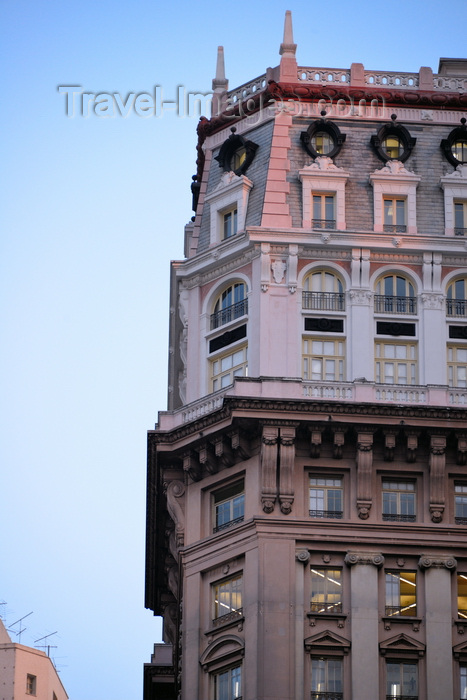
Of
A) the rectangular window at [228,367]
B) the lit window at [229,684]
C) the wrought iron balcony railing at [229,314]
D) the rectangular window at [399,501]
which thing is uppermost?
the wrought iron balcony railing at [229,314]

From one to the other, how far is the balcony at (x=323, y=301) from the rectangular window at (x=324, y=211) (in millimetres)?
3535

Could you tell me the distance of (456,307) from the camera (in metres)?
96.5

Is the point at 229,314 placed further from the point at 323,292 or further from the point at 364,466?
the point at 364,466

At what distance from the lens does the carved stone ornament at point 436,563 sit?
8988cm

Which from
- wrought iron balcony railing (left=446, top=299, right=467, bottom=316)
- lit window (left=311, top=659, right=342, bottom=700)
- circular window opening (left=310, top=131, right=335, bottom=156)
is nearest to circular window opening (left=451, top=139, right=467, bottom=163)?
circular window opening (left=310, top=131, right=335, bottom=156)

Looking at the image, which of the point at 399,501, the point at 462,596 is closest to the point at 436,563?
the point at 462,596

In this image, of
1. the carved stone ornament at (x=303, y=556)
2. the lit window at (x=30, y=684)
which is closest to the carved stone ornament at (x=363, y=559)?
the carved stone ornament at (x=303, y=556)

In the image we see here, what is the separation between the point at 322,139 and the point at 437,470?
18.3 metres

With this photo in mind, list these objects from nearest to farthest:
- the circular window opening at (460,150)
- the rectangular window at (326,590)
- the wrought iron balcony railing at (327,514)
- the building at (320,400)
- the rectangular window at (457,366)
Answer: the building at (320,400) → the rectangular window at (326,590) → the wrought iron balcony railing at (327,514) → the rectangular window at (457,366) → the circular window opening at (460,150)

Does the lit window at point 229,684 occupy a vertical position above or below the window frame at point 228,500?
below

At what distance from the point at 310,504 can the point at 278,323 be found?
875cm

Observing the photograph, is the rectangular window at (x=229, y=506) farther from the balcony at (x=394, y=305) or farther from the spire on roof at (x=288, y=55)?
the spire on roof at (x=288, y=55)

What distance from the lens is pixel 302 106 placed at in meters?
101

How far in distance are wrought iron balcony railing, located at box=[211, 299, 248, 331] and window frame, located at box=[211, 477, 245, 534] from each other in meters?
8.18
